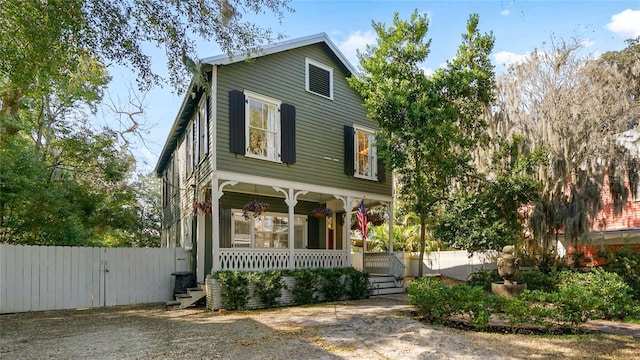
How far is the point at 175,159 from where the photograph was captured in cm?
1759

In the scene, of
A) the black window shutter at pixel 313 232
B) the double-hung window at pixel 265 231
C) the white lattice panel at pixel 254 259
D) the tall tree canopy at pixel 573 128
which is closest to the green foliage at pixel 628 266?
the tall tree canopy at pixel 573 128

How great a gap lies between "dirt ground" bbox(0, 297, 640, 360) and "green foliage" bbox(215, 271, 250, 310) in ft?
1.90

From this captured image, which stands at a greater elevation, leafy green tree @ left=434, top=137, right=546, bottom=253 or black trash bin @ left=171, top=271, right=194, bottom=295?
leafy green tree @ left=434, top=137, right=546, bottom=253

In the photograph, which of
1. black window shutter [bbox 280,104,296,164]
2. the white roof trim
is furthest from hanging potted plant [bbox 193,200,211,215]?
the white roof trim

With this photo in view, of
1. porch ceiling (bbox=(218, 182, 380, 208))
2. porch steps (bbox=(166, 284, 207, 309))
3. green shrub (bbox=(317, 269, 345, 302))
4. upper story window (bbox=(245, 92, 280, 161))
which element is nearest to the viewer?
porch steps (bbox=(166, 284, 207, 309))

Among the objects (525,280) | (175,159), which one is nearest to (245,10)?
(525,280)

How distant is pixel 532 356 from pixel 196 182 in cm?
1011

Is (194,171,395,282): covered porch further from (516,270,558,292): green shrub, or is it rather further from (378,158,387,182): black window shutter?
(516,270,558,292): green shrub

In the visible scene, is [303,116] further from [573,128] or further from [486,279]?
[573,128]

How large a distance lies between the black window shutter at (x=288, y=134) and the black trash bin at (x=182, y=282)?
4.28m

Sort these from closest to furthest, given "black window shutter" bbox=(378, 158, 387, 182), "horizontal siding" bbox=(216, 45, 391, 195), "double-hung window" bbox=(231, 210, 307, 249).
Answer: "horizontal siding" bbox=(216, 45, 391, 195), "double-hung window" bbox=(231, 210, 307, 249), "black window shutter" bbox=(378, 158, 387, 182)

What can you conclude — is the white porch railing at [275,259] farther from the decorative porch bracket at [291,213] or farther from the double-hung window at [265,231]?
the double-hung window at [265,231]

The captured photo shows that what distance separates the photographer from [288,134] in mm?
12359

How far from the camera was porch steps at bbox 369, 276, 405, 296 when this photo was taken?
42.3 ft
